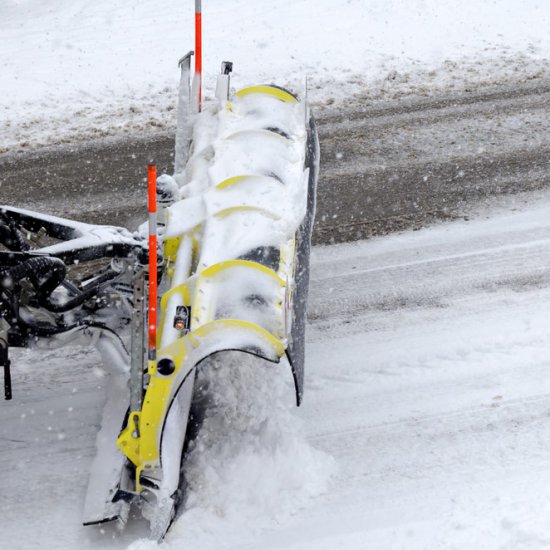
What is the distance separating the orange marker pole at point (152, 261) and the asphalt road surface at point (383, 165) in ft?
10.5

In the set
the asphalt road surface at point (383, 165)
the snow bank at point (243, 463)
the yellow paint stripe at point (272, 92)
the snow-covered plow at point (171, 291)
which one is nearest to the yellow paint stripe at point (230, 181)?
the snow-covered plow at point (171, 291)

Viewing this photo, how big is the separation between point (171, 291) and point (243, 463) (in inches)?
36.8

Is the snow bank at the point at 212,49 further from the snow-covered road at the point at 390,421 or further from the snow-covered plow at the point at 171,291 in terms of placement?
the snow-covered plow at the point at 171,291

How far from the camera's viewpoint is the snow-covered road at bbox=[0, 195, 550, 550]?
4207mm

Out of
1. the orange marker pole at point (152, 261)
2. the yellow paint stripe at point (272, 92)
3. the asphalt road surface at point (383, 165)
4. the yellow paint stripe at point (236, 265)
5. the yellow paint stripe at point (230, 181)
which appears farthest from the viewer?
the asphalt road surface at point (383, 165)

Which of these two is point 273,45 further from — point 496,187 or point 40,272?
point 40,272

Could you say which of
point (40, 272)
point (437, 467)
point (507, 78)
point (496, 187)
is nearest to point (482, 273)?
point (496, 187)

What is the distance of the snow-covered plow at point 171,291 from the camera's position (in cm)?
392

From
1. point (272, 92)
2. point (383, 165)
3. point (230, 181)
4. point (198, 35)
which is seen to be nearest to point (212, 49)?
point (383, 165)

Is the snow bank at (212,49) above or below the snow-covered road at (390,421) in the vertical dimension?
above

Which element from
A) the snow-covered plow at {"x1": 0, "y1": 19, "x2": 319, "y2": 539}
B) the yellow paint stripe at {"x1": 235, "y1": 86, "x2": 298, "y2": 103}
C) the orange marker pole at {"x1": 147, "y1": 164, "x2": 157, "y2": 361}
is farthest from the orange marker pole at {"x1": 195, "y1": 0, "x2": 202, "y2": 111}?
the orange marker pole at {"x1": 147, "y1": 164, "x2": 157, "y2": 361}

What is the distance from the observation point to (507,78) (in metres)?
9.98

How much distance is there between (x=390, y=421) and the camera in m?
4.93

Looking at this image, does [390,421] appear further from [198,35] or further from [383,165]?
[383,165]
